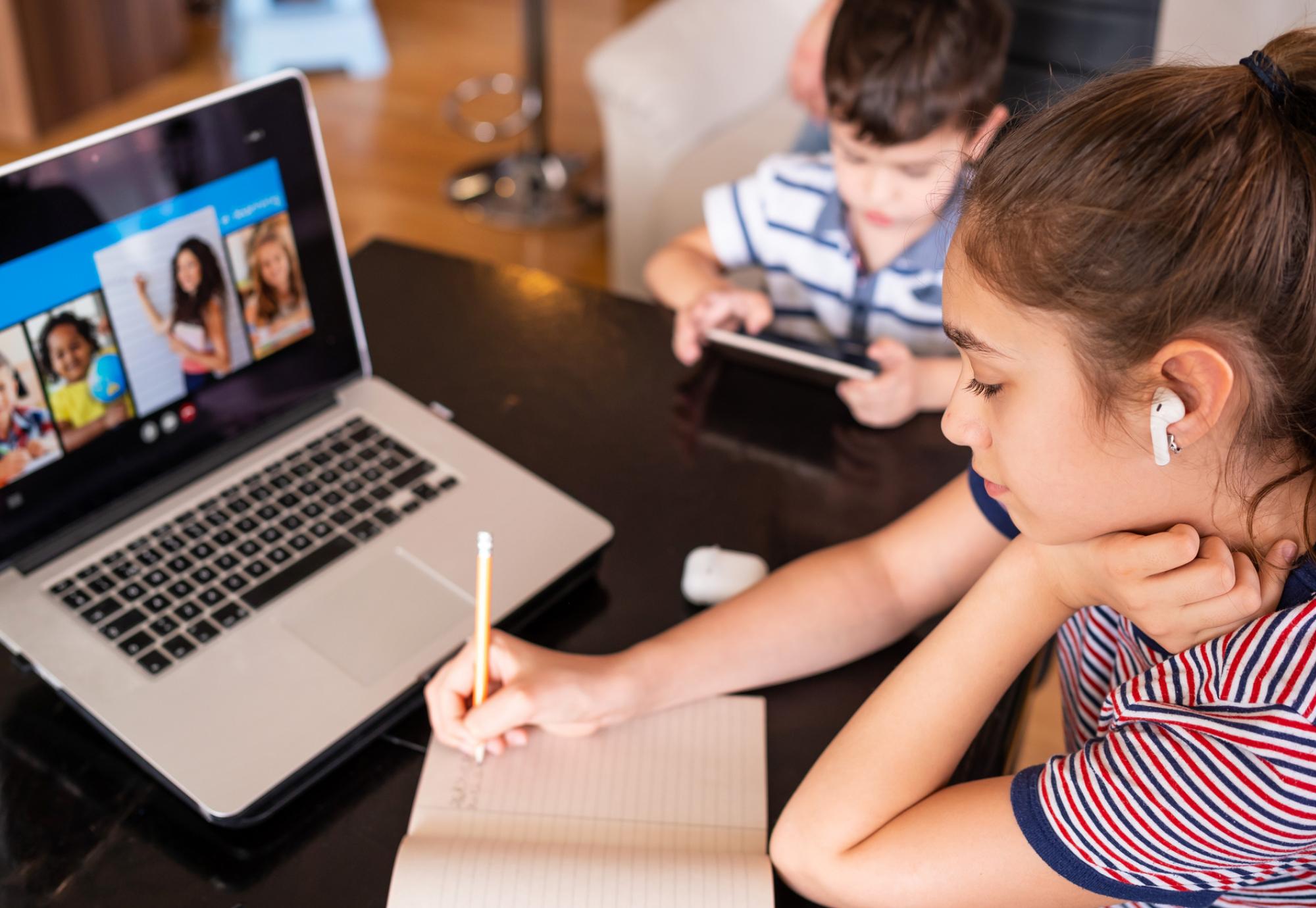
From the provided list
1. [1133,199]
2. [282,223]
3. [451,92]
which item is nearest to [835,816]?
[1133,199]

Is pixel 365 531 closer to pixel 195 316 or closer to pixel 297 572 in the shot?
pixel 297 572

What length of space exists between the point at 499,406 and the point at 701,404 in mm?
181

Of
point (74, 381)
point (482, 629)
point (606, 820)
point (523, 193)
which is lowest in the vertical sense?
point (523, 193)

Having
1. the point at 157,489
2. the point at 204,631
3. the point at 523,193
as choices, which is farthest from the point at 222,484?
the point at 523,193

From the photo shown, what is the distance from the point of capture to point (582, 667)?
2.56ft

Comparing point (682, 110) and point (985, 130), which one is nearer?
point (985, 130)

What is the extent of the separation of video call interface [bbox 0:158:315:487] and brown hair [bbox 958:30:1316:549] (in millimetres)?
549

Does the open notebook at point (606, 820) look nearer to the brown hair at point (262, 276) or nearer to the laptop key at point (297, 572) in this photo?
the laptop key at point (297, 572)

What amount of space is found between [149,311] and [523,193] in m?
2.17

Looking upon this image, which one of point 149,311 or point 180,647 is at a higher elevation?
point 149,311

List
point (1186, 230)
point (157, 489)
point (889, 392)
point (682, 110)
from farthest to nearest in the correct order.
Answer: point (682, 110), point (889, 392), point (157, 489), point (1186, 230)

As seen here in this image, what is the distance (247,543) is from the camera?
87 centimetres

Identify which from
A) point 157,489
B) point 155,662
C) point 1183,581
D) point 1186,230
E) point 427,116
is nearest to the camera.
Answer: point 1186,230

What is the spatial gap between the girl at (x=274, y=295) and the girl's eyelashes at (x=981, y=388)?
0.53 m
